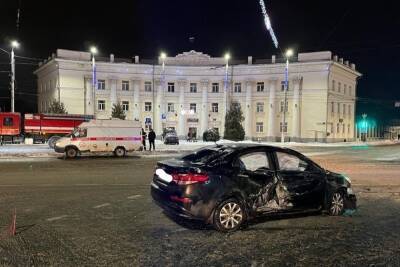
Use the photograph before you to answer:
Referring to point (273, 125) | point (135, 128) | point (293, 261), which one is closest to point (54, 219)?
point (293, 261)

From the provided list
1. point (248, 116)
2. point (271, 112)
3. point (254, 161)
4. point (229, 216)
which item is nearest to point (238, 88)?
point (248, 116)

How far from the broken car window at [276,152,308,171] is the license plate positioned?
7.39ft

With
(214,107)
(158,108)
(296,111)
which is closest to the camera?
(296,111)

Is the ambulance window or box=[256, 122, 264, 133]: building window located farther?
box=[256, 122, 264, 133]: building window

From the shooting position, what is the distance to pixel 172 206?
796 cm

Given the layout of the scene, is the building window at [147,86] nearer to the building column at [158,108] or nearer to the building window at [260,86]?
the building column at [158,108]

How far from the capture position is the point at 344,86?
270 feet

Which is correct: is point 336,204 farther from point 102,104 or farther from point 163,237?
point 102,104

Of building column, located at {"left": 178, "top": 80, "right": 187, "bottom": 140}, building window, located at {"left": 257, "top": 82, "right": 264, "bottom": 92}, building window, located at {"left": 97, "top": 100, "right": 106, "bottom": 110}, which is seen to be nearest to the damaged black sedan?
building window, located at {"left": 257, "top": 82, "right": 264, "bottom": 92}

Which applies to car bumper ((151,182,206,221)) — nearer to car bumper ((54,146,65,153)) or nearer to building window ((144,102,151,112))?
car bumper ((54,146,65,153))

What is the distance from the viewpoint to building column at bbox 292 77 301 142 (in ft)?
249

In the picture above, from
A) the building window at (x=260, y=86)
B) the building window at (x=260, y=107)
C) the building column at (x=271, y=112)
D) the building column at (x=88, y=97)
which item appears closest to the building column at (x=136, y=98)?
the building column at (x=88, y=97)

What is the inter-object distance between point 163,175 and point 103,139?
20147mm

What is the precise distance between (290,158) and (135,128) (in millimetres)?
20811
